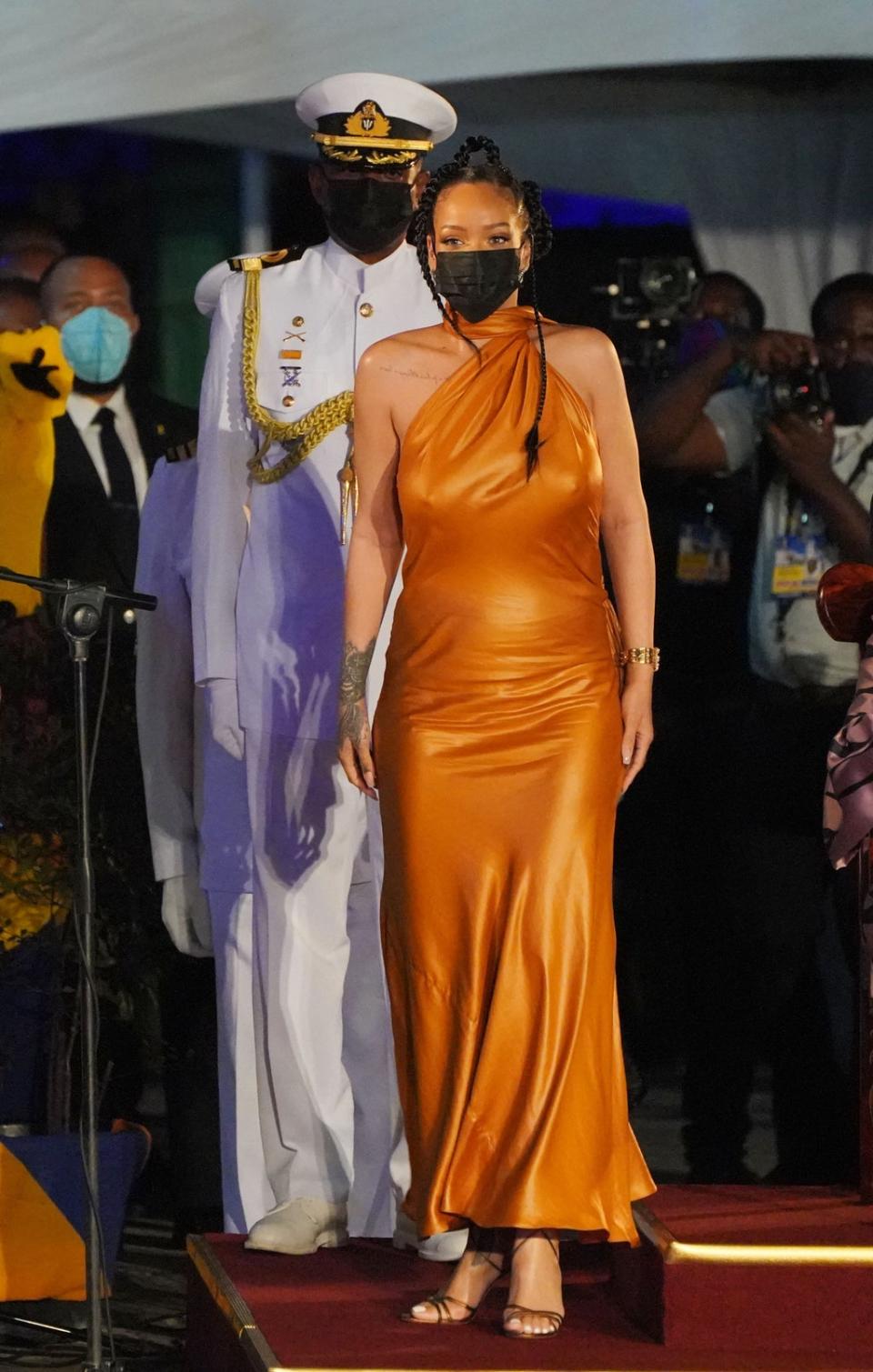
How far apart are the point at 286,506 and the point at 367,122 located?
2.62 ft

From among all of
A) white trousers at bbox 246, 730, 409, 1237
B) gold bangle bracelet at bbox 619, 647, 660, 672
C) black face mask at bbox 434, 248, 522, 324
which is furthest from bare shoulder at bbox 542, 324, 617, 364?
white trousers at bbox 246, 730, 409, 1237

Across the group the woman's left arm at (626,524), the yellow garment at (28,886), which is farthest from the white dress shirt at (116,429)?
the woman's left arm at (626,524)

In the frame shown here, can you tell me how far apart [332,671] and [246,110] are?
1.87 metres

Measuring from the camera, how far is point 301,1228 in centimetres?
425

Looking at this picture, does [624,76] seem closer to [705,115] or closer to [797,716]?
[705,115]

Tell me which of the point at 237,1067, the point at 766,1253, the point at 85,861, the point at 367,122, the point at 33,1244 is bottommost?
the point at 33,1244

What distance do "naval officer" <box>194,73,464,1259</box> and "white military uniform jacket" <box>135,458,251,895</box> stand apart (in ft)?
2.45

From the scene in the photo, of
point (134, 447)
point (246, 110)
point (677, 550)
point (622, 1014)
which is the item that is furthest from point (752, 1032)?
point (246, 110)

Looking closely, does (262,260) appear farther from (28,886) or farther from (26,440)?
(28,886)

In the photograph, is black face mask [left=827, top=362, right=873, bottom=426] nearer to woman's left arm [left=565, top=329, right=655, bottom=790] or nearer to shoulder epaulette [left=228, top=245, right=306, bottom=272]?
shoulder epaulette [left=228, top=245, right=306, bottom=272]

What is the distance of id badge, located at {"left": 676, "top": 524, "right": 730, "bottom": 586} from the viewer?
5.74 meters

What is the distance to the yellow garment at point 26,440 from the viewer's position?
574cm

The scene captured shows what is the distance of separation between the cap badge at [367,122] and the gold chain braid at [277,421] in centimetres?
40

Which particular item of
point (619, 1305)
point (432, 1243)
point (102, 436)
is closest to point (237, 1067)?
point (432, 1243)
